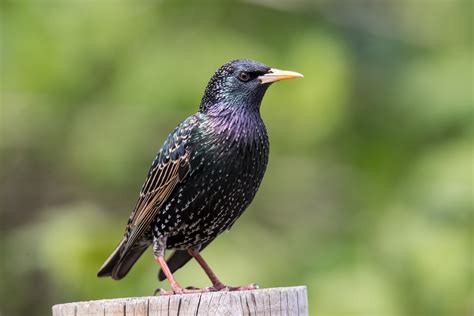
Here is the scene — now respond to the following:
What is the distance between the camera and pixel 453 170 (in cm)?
734

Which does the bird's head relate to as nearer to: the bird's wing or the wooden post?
the bird's wing

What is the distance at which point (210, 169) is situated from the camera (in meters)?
4.81

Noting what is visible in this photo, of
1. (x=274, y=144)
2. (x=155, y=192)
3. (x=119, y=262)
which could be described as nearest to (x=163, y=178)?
(x=155, y=192)

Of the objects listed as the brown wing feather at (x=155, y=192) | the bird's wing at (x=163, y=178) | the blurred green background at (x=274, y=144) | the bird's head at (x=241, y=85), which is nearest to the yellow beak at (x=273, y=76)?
the bird's head at (x=241, y=85)

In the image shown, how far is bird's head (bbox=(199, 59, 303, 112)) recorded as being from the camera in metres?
4.96

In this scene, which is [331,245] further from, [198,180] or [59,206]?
[198,180]

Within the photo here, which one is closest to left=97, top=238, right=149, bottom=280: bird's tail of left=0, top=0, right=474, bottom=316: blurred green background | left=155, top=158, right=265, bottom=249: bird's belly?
left=155, top=158, right=265, bottom=249: bird's belly

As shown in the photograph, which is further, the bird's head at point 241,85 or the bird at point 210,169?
the bird's head at point 241,85

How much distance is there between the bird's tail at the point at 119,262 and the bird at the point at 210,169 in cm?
8

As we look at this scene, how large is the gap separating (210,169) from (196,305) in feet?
4.06

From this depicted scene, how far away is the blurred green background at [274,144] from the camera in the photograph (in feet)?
23.6

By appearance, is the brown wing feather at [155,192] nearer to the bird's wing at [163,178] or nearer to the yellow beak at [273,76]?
the bird's wing at [163,178]

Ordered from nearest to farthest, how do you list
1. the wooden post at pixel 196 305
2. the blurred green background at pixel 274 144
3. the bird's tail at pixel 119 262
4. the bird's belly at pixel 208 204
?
the wooden post at pixel 196 305, the bird's belly at pixel 208 204, the bird's tail at pixel 119 262, the blurred green background at pixel 274 144

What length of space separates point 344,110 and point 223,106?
340 cm
